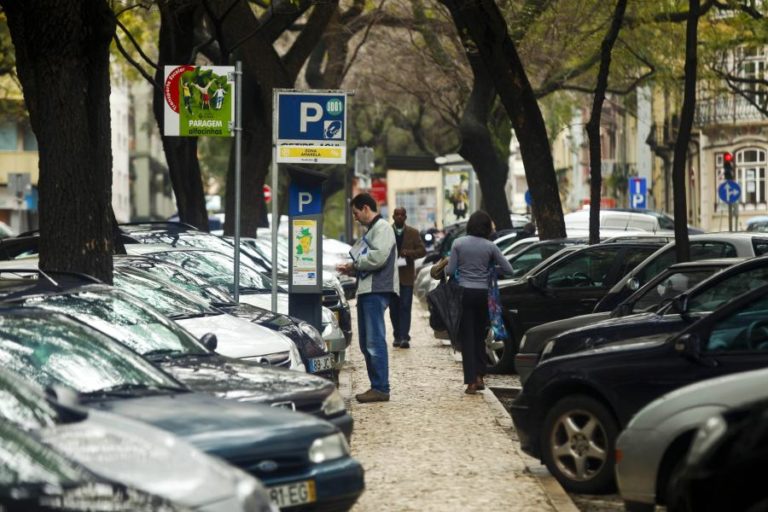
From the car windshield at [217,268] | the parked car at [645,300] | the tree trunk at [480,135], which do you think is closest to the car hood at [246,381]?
the parked car at [645,300]

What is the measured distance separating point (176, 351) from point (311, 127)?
6.47 m

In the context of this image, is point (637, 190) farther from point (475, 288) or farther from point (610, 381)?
point (610, 381)

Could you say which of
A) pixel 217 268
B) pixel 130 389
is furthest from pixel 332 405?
pixel 217 268

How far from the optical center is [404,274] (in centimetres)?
2306

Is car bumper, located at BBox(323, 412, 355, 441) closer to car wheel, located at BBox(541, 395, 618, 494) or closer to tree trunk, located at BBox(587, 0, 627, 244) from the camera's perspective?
car wheel, located at BBox(541, 395, 618, 494)

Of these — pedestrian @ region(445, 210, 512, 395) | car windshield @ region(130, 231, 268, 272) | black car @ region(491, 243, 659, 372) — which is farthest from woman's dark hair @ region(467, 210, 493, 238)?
car windshield @ region(130, 231, 268, 272)

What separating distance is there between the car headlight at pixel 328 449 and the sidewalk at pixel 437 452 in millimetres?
1728

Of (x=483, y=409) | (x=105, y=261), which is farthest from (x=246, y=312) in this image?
(x=483, y=409)

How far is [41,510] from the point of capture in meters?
5.12

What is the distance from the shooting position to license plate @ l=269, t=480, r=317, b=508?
7949mm

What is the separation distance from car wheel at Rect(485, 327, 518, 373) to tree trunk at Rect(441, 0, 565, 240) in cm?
510

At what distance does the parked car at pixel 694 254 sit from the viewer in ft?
54.5

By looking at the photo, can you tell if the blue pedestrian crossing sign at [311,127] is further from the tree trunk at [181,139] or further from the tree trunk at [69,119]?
the tree trunk at [181,139]

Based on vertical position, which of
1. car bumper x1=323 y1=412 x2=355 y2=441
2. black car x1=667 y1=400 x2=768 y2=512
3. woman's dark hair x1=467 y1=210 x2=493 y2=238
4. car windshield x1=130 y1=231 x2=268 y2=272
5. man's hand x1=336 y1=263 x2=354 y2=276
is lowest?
car bumper x1=323 y1=412 x2=355 y2=441
